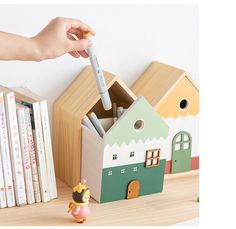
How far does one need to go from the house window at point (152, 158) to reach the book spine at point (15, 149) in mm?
278

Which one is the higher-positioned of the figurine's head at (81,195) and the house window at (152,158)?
the house window at (152,158)

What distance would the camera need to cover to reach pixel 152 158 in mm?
1257

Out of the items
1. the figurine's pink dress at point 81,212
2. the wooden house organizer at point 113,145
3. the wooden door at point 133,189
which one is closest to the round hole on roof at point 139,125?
the wooden house organizer at point 113,145

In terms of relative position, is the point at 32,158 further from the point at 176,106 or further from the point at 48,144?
the point at 176,106

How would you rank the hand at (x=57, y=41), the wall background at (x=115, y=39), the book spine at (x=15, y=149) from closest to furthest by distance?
the hand at (x=57, y=41) → the book spine at (x=15, y=149) → the wall background at (x=115, y=39)

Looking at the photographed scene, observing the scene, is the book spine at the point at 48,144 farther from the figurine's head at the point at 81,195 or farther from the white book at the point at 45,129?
the figurine's head at the point at 81,195

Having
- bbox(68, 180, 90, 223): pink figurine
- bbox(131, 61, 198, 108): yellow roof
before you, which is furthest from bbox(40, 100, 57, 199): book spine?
bbox(131, 61, 198, 108): yellow roof

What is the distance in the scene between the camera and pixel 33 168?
1.20m

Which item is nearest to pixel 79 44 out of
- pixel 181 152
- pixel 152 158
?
pixel 152 158

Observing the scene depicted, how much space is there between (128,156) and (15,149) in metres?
0.24

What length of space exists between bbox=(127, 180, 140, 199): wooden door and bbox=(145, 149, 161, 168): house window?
0.05 m

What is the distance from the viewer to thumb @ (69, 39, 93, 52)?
1.08 metres

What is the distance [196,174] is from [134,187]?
244 millimetres

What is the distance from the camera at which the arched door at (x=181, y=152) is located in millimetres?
1392
